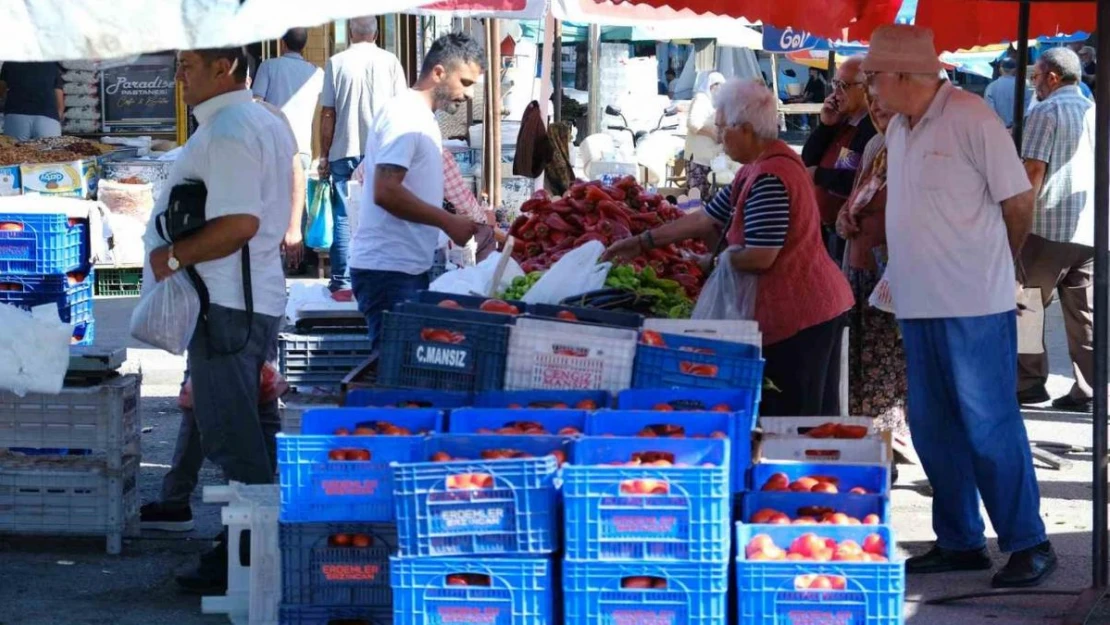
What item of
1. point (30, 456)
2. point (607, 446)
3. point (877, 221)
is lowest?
point (30, 456)

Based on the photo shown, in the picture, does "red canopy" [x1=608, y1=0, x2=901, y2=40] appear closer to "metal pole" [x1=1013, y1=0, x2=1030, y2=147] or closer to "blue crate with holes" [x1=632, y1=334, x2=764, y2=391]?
"metal pole" [x1=1013, y1=0, x2=1030, y2=147]

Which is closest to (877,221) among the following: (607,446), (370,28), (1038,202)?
(1038,202)

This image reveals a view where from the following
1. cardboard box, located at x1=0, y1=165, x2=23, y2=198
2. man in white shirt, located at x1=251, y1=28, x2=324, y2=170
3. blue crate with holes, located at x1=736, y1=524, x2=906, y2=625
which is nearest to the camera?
blue crate with holes, located at x1=736, y1=524, x2=906, y2=625

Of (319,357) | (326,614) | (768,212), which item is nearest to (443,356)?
(326,614)

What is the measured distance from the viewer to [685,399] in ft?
17.0

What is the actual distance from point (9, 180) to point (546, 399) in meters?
8.19

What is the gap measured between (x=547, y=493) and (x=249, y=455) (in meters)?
1.81

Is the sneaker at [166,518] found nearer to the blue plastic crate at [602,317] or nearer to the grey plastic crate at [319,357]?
the grey plastic crate at [319,357]

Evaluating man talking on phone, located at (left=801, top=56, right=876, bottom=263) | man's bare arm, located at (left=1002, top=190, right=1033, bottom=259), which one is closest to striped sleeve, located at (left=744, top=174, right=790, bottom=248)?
man's bare arm, located at (left=1002, top=190, right=1033, bottom=259)

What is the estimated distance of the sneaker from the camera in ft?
22.7

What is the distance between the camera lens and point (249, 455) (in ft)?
19.0

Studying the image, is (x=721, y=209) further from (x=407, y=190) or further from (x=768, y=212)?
(x=407, y=190)

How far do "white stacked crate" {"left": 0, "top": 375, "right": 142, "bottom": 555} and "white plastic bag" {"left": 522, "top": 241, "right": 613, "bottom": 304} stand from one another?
68.4 inches

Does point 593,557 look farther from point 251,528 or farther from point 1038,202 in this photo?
point 1038,202
